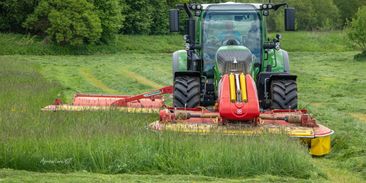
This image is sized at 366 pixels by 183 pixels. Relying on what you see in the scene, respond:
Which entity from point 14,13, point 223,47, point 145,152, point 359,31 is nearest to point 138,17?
point 14,13

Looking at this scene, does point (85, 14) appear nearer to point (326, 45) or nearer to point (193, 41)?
point (326, 45)

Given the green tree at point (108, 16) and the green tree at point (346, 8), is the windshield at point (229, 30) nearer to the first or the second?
the green tree at point (108, 16)

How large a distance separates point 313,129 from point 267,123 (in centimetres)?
79

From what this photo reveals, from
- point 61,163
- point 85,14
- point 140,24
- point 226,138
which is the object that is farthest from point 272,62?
point 140,24

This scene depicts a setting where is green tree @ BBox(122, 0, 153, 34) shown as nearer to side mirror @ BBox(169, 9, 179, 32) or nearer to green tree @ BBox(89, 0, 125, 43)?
green tree @ BBox(89, 0, 125, 43)

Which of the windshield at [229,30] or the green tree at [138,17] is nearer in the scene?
the windshield at [229,30]

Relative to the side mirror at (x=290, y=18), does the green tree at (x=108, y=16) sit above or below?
below

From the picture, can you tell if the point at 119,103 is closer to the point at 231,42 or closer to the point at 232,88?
the point at 231,42

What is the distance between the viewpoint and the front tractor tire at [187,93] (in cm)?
1165

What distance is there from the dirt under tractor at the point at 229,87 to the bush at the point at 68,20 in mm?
30270

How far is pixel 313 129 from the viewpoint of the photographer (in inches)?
389

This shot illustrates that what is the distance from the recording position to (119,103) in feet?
41.1

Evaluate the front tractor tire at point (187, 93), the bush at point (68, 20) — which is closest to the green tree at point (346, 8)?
the bush at point (68, 20)

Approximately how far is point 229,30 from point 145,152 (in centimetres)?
511
